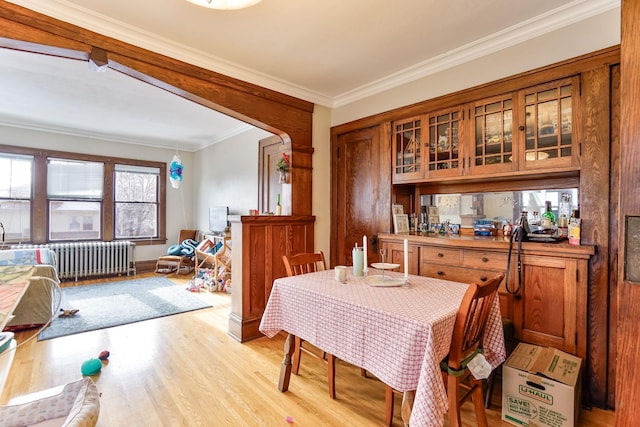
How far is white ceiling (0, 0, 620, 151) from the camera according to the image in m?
2.17

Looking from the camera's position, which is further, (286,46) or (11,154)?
(11,154)

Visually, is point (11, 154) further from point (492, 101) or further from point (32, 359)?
point (492, 101)

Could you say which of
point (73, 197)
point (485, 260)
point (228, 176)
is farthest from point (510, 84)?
point (73, 197)

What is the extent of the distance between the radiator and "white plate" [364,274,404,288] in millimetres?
5606

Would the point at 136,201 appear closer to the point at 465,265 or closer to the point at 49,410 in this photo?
the point at 49,410

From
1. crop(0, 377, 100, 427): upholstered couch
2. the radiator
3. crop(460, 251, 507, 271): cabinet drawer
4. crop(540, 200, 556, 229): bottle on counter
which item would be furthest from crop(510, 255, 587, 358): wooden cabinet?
the radiator

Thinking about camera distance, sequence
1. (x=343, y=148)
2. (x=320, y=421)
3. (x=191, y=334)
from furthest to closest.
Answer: (x=343, y=148) → (x=191, y=334) → (x=320, y=421)

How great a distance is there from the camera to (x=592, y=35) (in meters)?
2.12

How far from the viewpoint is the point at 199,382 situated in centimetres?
231

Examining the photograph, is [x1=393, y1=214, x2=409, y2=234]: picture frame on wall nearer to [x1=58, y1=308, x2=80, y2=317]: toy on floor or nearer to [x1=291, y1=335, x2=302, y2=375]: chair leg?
[x1=291, y1=335, x2=302, y2=375]: chair leg

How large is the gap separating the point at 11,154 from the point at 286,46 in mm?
5521

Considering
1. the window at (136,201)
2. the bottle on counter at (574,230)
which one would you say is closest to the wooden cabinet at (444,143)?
the bottle on counter at (574,230)

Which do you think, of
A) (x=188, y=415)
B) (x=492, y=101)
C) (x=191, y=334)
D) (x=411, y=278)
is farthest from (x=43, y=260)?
(x=492, y=101)

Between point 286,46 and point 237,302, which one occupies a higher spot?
point 286,46
